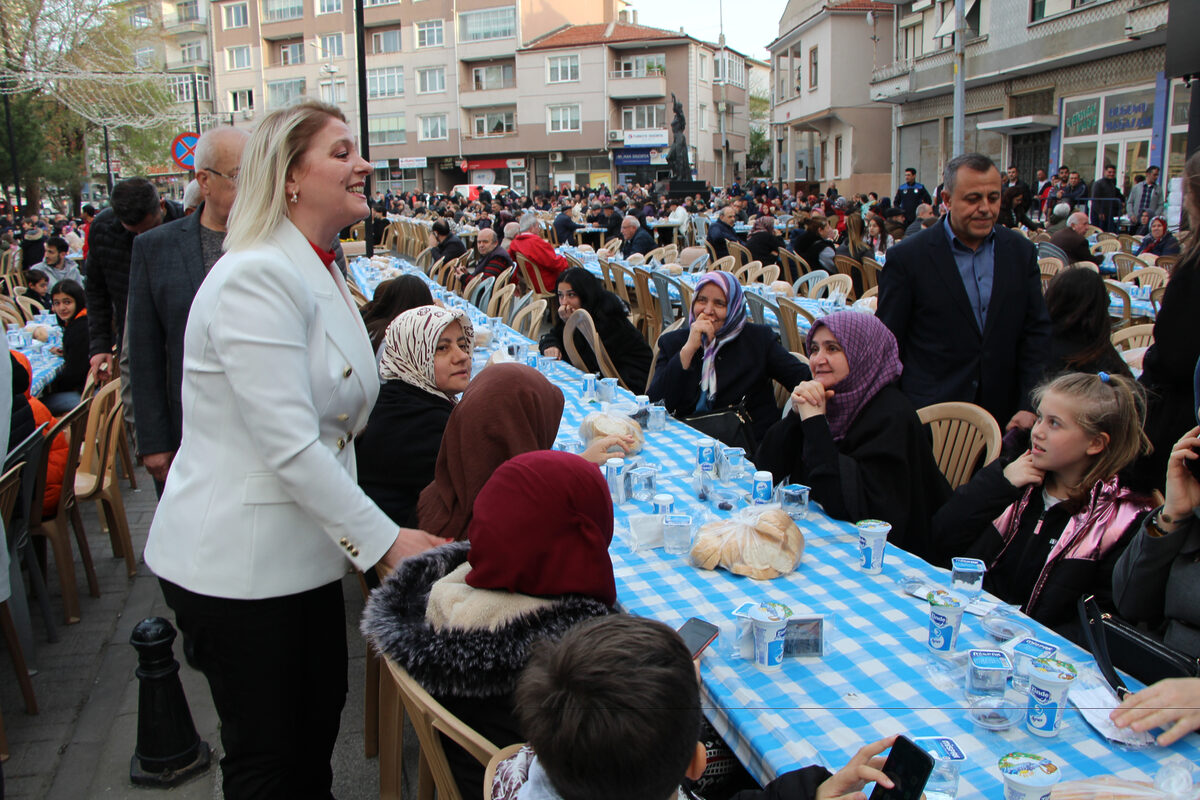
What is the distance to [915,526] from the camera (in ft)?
9.39

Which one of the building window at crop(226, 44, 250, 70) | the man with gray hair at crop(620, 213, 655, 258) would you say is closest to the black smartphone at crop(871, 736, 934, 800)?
the man with gray hair at crop(620, 213, 655, 258)

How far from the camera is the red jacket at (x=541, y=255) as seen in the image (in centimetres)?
934

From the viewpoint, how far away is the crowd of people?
157 cm

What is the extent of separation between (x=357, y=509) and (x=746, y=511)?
117cm

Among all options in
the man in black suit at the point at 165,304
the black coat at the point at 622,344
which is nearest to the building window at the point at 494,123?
the black coat at the point at 622,344

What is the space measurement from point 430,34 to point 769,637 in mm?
53430

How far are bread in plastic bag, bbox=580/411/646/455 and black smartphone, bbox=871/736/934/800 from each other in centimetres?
212

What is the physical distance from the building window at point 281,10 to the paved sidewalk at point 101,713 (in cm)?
5625

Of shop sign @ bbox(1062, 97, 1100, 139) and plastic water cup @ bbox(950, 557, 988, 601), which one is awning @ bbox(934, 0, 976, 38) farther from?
plastic water cup @ bbox(950, 557, 988, 601)

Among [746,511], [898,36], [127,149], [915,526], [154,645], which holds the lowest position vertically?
[154,645]

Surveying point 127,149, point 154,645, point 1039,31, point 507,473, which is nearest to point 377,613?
point 507,473

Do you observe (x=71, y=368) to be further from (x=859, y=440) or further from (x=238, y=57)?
(x=238, y=57)

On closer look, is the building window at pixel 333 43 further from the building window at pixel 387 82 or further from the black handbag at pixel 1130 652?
the black handbag at pixel 1130 652

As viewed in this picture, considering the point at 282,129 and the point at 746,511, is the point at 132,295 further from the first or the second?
the point at 746,511
